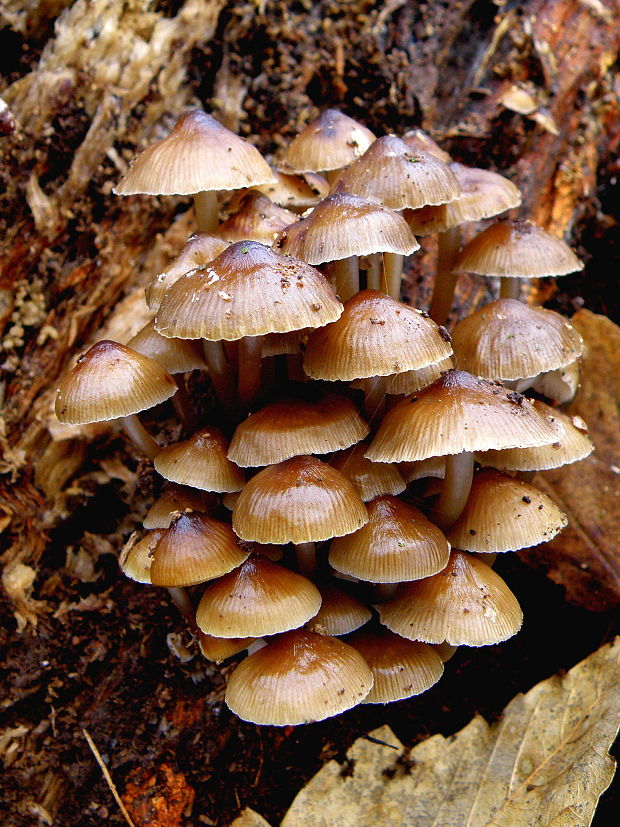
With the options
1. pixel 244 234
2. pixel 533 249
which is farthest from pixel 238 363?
pixel 533 249

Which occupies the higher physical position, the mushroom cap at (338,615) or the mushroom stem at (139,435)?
the mushroom stem at (139,435)

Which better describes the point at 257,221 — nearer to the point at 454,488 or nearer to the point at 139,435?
the point at 139,435

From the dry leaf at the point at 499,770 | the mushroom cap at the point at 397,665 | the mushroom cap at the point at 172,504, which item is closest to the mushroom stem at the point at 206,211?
the mushroom cap at the point at 172,504

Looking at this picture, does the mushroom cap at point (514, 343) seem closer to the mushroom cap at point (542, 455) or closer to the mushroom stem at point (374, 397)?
the mushroom cap at point (542, 455)

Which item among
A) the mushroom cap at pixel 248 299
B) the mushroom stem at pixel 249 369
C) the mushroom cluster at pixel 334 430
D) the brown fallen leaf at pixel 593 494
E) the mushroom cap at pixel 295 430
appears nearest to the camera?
the mushroom cap at pixel 248 299

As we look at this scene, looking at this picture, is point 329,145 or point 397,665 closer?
point 397,665

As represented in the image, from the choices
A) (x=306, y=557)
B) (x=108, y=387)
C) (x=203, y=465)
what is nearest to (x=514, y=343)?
(x=306, y=557)

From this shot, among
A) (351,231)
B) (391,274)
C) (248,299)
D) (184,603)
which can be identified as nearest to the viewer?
(248,299)
